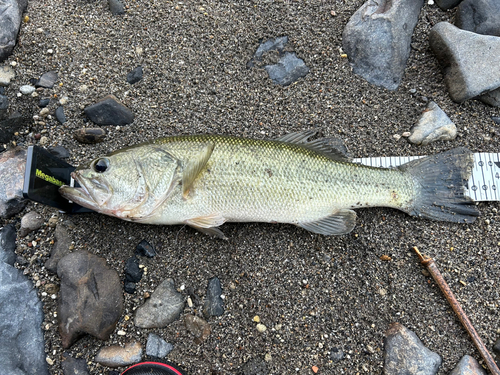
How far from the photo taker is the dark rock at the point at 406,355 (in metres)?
2.83

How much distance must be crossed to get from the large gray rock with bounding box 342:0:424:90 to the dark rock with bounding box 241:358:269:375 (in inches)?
133

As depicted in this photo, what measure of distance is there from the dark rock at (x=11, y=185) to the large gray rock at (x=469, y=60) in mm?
4965

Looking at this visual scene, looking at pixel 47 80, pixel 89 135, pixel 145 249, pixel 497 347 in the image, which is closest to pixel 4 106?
pixel 47 80

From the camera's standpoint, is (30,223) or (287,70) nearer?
(30,223)

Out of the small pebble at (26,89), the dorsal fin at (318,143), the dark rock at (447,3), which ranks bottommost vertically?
the small pebble at (26,89)

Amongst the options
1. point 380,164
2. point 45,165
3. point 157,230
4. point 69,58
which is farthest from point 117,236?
point 380,164

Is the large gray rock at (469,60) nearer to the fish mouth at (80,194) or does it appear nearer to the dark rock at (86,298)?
the fish mouth at (80,194)

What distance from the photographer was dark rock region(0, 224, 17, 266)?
3076 millimetres

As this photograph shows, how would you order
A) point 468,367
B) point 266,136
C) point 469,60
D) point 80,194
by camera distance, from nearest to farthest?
point 80,194
point 468,367
point 469,60
point 266,136

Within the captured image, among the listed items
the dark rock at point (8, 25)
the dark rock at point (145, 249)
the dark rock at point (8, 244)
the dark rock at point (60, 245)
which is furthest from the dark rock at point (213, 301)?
the dark rock at point (8, 25)

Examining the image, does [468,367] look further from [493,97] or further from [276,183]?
[493,97]

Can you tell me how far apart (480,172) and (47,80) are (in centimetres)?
513

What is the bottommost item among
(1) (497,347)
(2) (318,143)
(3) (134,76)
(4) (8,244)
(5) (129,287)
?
(4) (8,244)

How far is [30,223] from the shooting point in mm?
3133
